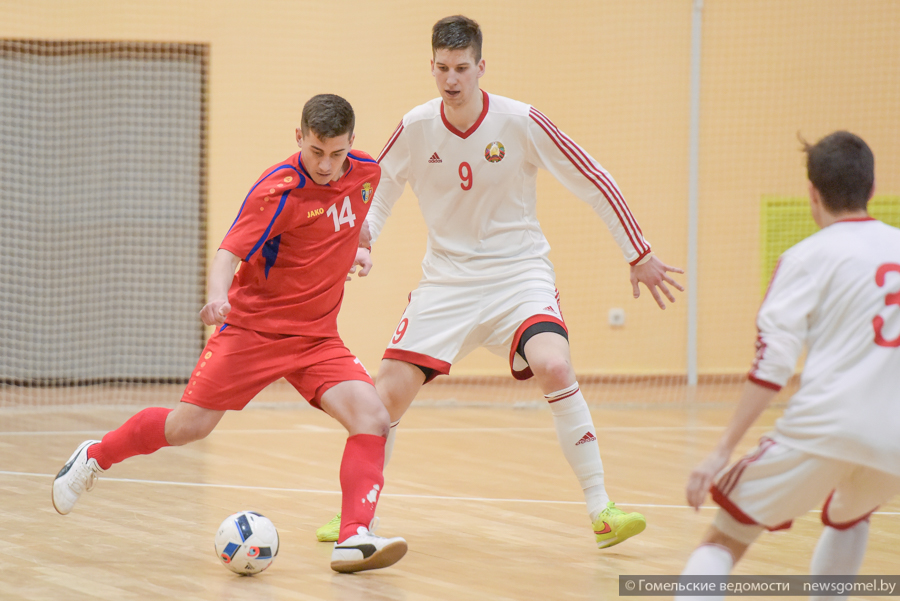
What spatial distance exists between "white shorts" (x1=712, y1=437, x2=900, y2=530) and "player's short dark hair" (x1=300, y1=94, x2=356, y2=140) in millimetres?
1684

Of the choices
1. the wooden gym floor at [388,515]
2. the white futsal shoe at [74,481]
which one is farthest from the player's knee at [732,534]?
the white futsal shoe at [74,481]

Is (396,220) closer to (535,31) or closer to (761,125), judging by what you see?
(535,31)

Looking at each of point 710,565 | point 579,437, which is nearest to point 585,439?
point 579,437

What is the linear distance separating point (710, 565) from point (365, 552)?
124 centimetres

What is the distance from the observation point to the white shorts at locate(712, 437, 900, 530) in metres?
2.30

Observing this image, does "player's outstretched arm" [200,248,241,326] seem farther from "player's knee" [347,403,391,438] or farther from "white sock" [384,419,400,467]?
"white sock" [384,419,400,467]

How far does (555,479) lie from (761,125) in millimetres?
5158

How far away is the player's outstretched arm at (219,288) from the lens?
3.07 metres

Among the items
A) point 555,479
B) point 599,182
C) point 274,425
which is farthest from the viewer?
point 274,425

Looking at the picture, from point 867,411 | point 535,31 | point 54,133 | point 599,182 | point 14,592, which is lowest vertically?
point 14,592

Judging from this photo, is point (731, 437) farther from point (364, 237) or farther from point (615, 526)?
point (364, 237)


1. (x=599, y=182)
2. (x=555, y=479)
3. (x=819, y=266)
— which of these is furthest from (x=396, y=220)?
(x=819, y=266)

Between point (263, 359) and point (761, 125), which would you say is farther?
point (761, 125)

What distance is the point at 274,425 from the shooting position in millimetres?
6770
